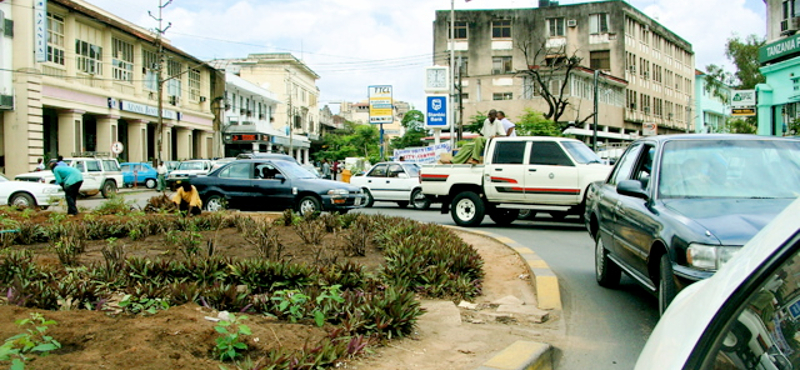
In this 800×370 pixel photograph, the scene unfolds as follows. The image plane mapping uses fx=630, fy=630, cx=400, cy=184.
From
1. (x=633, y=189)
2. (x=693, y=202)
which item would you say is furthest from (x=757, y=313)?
(x=633, y=189)

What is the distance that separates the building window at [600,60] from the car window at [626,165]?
1926 inches

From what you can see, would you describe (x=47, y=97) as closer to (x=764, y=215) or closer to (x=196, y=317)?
(x=196, y=317)

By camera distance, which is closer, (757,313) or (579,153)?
(757,313)

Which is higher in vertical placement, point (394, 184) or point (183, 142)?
point (183, 142)

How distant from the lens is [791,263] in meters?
1.53

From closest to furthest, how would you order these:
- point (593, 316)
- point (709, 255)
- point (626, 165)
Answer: point (709, 255) < point (593, 316) < point (626, 165)

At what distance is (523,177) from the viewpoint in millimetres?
12977

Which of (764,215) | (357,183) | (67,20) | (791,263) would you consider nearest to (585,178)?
(764,215)

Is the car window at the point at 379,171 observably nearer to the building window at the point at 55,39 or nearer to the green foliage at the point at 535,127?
the green foliage at the point at 535,127

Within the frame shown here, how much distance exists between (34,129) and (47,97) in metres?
1.94

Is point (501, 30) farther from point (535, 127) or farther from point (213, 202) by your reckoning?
point (213, 202)

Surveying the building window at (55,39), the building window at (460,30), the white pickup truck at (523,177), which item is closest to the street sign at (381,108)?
the building window at (460,30)

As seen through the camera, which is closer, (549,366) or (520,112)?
(549,366)

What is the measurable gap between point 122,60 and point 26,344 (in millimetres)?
38087
